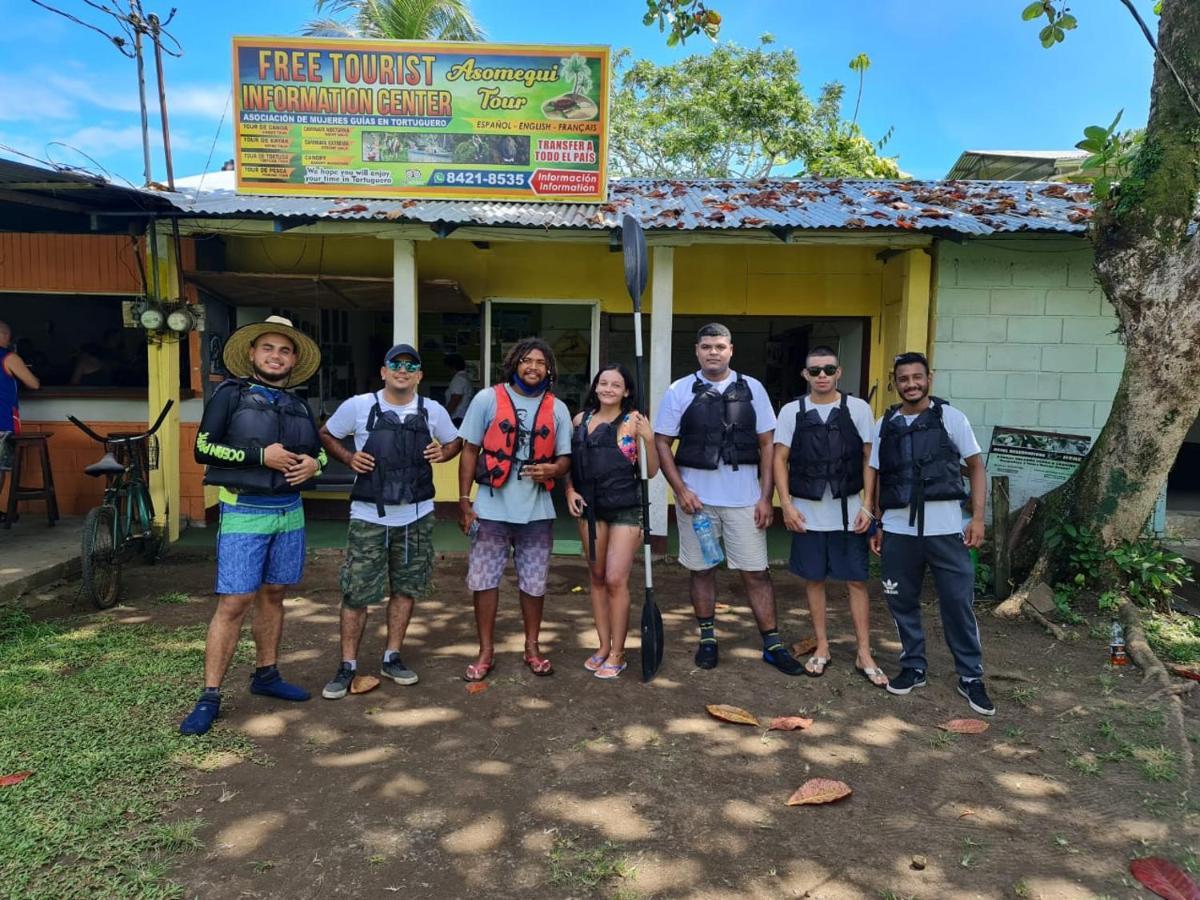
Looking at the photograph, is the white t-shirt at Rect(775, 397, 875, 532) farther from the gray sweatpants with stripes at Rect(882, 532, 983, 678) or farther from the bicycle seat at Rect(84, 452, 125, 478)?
the bicycle seat at Rect(84, 452, 125, 478)

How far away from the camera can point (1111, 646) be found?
14.1 ft

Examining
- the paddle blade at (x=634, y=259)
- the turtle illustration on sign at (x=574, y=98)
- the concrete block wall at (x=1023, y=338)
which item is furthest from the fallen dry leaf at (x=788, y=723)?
the turtle illustration on sign at (x=574, y=98)

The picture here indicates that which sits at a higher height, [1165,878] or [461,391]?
[461,391]

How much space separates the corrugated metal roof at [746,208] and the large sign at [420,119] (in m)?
A: 0.20

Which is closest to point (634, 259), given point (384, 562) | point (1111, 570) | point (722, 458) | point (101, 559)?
point (722, 458)

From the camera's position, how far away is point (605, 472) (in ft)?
Answer: 12.5

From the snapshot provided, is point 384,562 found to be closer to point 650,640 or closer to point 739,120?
point 650,640

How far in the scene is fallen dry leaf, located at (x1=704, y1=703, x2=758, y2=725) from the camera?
3.52 meters

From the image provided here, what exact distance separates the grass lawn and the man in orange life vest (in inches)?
53.2

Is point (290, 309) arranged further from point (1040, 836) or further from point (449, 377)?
point (1040, 836)

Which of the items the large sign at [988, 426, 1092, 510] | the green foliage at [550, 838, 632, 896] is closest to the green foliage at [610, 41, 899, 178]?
the large sign at [988, 426, 1092, 510]

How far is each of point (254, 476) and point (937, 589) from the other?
10.7 ft

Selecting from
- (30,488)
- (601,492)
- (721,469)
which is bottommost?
(30,488)

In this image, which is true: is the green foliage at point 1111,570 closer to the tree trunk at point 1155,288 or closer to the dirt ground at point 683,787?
the tree trunk at point 1155,288
